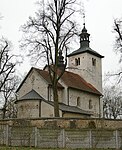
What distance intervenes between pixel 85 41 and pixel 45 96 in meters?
16.1

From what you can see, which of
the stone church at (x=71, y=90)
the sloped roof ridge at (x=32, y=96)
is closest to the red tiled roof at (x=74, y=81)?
the stone church at (x=71, y=90)

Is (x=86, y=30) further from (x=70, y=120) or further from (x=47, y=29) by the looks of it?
(x=70, y=120)

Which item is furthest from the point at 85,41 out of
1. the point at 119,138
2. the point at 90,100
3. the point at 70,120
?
the point at 119,138

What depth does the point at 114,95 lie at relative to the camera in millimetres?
69688

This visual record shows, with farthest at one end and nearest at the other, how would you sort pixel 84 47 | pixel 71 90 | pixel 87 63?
pixel 84 47 < pixel 87 63 < pixel 71 90

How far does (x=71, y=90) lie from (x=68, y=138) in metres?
25.9

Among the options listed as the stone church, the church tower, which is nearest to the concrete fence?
the stone church

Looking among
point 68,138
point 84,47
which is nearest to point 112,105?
point 84,47

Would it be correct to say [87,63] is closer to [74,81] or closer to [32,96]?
[74,81]

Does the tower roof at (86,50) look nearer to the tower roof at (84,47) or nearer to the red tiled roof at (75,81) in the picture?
the tower roof at (84,47)

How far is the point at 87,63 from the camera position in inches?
1977

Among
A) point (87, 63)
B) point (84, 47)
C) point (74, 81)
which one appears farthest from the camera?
point (84, 47)

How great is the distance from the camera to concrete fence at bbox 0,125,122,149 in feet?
57.4

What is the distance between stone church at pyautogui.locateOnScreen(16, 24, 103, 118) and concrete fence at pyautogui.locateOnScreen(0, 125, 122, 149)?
1424cm
